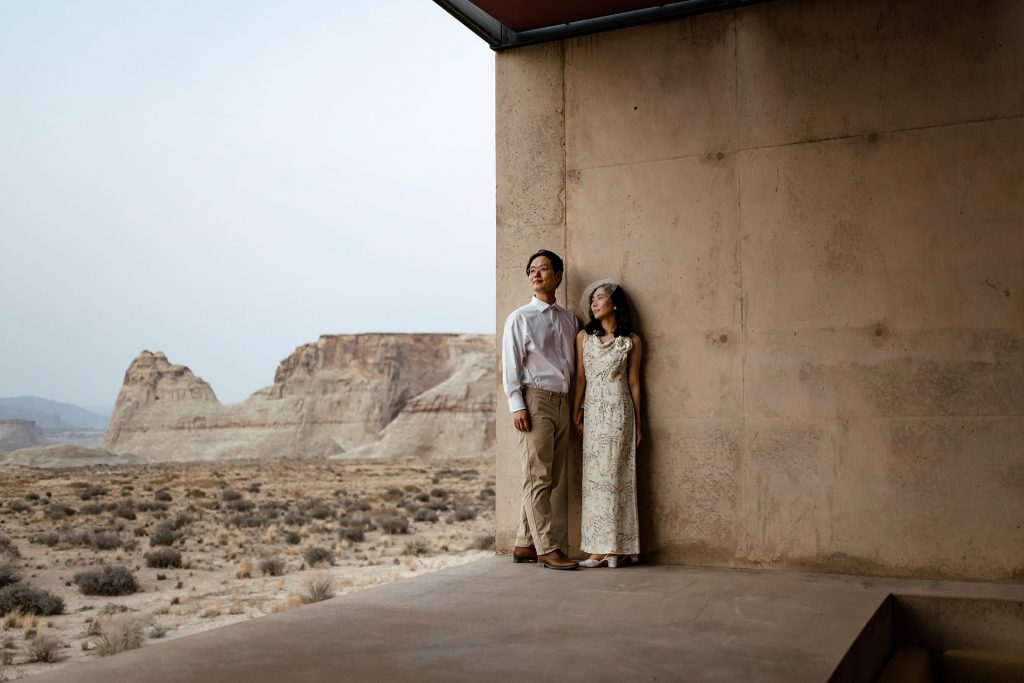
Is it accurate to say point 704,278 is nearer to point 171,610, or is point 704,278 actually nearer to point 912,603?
point 912,603


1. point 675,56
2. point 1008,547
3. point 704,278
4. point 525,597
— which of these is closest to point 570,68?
Result: point 675,56

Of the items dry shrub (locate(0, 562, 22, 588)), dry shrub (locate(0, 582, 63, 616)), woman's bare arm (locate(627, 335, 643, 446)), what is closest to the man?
woman's bare arm (locate(627, 335, 643, 446))

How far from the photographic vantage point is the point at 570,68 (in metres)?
6.19

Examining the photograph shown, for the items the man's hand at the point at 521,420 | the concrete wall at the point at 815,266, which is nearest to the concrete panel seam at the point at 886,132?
the concrete wall at the point at 815,266

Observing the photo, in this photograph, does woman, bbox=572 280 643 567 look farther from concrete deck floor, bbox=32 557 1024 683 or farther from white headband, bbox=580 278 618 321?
concrete deck floor, bbox=32 557 1024 683

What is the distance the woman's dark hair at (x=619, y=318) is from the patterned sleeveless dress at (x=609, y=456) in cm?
5

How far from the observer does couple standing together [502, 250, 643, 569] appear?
18.3ft

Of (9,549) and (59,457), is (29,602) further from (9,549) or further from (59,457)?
(59,457)

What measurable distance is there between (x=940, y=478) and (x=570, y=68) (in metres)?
3.56

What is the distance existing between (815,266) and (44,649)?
26.1 ft

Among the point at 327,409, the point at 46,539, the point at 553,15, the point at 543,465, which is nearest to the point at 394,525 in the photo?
the point at 46,539

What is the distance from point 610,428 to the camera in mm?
5652

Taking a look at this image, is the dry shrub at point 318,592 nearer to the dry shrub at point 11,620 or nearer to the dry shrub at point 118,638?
the dry shrub at point 118,638

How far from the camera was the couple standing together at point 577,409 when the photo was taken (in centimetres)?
557
